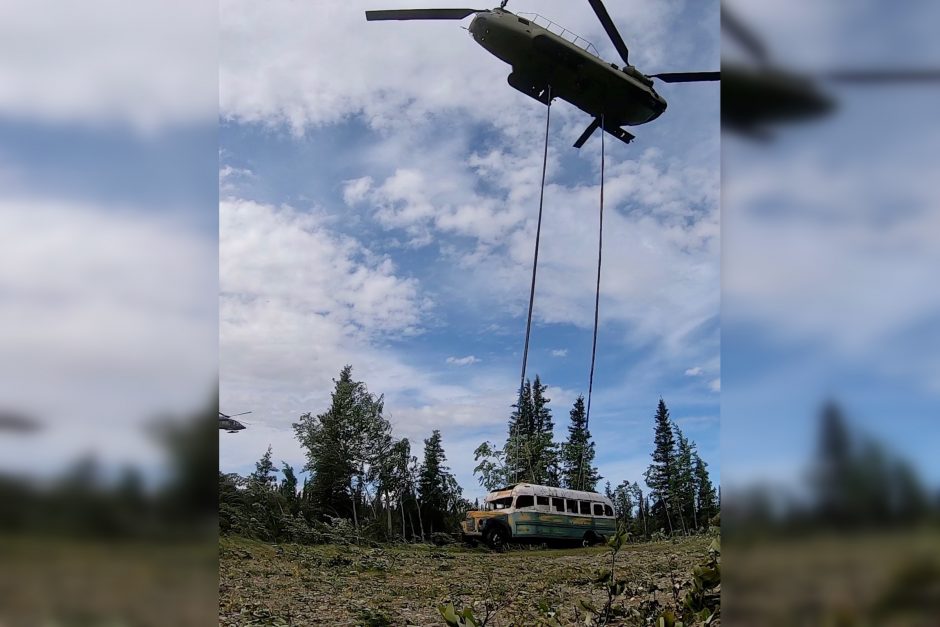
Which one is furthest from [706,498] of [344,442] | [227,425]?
[344,442]

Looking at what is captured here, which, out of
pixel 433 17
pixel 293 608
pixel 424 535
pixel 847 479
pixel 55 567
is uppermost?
pixel 433 17

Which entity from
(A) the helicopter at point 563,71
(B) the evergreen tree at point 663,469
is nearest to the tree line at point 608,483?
(B) the evergreen tree at point 663,469

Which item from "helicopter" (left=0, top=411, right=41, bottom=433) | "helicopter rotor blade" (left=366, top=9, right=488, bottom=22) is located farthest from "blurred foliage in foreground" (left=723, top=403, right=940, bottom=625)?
"helicopter rotor blade" (left=366, top=9, right=488, bottom=22)

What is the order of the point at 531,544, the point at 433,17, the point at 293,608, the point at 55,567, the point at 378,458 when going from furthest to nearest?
the point at 378,458, the point at 531,544, the point at 293,608, the point at 433,17, the point at 55,567

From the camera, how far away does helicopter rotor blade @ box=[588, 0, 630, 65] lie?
274 cm

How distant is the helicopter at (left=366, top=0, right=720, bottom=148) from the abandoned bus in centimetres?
875

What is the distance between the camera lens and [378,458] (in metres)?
18.9

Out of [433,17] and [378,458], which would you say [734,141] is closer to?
[433,17]

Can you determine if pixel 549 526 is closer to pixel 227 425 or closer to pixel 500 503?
pixel 500 503

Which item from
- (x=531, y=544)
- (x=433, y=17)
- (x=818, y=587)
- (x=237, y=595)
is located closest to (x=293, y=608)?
(x=237, y=595)

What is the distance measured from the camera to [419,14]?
3.11 m

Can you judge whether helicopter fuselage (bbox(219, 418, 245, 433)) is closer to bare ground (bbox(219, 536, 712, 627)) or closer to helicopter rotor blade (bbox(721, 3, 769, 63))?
helicopter rotor blade (bbox(721, 3, 769, 63))

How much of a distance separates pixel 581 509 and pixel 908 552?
13.5 m

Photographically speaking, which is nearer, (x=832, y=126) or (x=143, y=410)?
(x=832, y=126)
